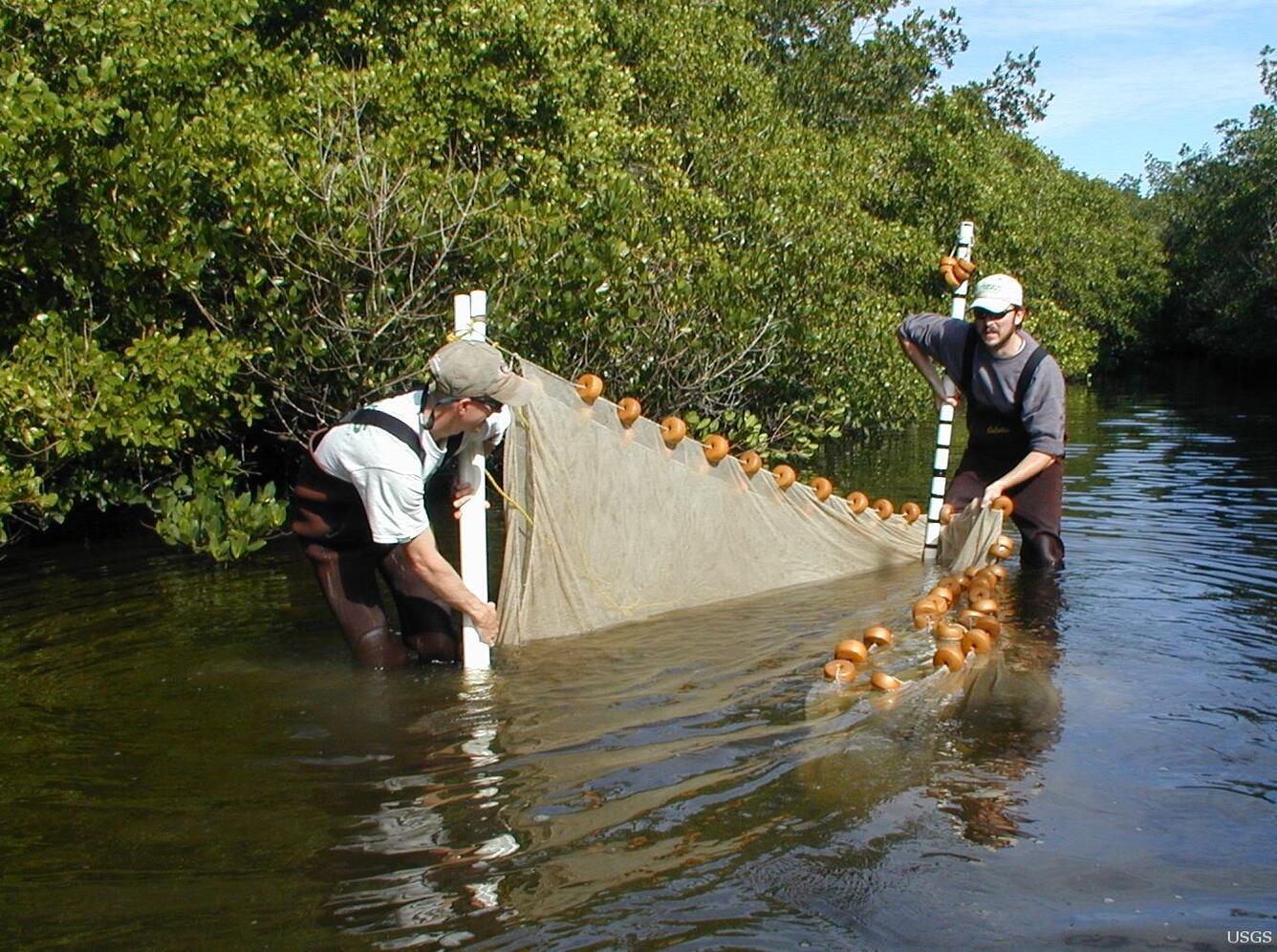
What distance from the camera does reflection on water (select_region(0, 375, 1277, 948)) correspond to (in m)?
3.97

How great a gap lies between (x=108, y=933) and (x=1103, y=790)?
11.6 feet

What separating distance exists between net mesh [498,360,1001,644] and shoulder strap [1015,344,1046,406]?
29.6 inches

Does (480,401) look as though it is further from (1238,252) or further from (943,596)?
(1238,252)

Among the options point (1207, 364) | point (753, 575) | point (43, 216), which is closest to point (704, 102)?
point (43, 216)

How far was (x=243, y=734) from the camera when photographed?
5875mm

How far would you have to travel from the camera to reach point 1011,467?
839cm

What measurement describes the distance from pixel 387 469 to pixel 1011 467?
14.6 ft

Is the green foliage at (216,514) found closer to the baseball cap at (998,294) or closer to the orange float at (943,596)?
the orange float at (943,596)

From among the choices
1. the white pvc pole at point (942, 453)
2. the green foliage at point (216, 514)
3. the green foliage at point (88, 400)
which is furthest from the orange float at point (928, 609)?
the green foliage at point (216, 514)

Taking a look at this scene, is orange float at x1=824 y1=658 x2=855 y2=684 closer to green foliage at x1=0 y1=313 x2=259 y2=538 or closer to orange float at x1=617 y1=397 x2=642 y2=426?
orange float at x1=617 y1=397 x2=642 y2=426

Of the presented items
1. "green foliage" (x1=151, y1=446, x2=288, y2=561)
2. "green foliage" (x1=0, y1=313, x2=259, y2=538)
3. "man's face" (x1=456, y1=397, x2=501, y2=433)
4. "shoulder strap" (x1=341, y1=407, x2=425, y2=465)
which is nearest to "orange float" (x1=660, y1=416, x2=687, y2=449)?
"man's face" (x1=456, y1=397, x2=501, y2=433)

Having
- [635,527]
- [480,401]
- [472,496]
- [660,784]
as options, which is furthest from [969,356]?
[660,784]

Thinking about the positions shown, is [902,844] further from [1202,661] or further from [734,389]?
[734,389]

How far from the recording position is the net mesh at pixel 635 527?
6.72 metres
